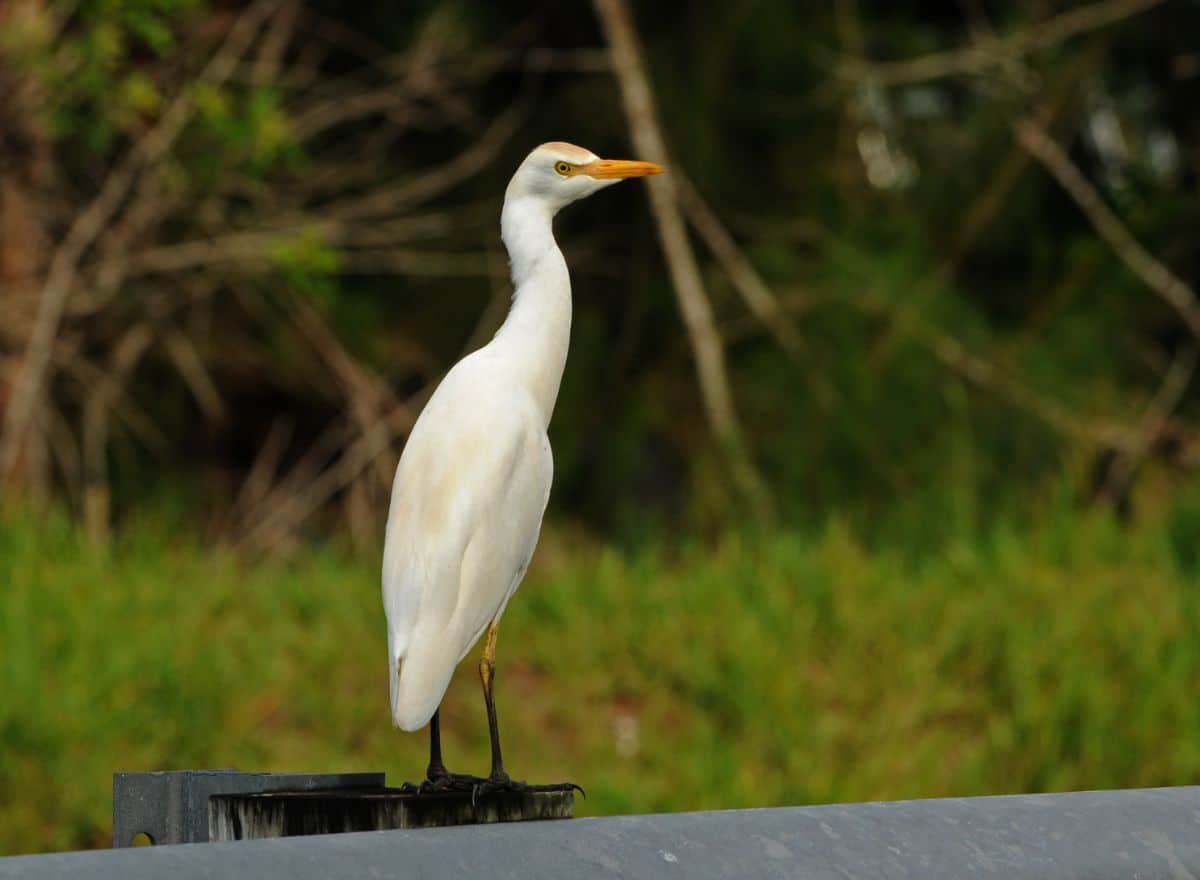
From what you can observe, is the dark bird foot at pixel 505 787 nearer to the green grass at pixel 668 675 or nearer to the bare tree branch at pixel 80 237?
the green grass at pixel 668 675

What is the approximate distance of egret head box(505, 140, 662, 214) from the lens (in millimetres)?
2180

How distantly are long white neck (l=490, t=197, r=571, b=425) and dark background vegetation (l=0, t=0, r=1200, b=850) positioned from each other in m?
3.11

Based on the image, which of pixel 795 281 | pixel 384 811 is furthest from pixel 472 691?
pixel 384 811

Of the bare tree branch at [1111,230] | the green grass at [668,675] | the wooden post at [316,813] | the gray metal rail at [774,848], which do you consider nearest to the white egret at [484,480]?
the wooden post at [316,813]

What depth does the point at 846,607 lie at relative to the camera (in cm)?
568

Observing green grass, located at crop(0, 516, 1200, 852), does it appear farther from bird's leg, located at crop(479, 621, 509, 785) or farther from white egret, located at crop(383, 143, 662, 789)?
white egret, located at crop(383, 143, 662, 789)

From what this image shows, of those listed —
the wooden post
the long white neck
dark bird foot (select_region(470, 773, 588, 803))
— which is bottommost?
dark bird foot (select_region(470, 773, 588, 803))

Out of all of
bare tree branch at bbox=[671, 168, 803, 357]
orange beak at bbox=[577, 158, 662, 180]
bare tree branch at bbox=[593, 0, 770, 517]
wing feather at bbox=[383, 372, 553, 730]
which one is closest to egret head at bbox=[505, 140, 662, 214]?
orange beak at bbox=[577, 158, 662, 180]

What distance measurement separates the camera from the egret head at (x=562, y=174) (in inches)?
85.8

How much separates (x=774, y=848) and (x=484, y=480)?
0.97 meters

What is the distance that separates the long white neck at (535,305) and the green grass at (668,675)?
8.84 feet

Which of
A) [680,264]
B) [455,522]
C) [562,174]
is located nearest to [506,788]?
[455,522]

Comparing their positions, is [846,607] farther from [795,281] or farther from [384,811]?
[384,811]

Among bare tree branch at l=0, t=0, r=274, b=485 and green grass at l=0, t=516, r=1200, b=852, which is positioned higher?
bare tree branch at l=0, t=0, r=274, b=485
